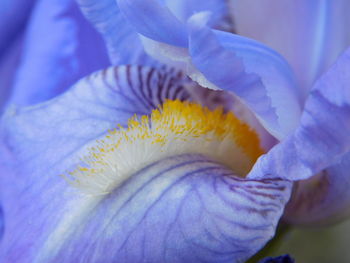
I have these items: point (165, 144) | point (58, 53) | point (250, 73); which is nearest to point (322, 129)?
point (250, 73)

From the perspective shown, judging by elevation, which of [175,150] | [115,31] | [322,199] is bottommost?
[322,199]

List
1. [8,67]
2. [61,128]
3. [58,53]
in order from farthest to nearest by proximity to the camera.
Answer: [8,67] < [58,53] < [61,128]

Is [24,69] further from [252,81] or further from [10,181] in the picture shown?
[252,81]

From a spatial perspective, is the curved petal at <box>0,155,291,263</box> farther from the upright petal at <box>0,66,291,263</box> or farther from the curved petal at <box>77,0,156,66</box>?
the curved petal at <box>77,0,156,66</box>

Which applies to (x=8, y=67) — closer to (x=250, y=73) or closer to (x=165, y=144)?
(x=165, y=144)

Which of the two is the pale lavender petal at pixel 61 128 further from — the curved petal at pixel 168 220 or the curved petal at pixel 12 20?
the curved petal at pixel 12 20
